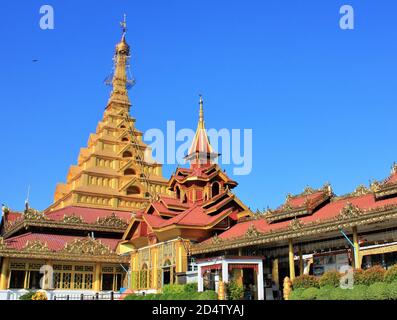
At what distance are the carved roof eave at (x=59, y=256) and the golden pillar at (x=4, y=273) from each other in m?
0.95

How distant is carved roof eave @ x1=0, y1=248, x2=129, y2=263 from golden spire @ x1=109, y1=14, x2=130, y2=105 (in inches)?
1242

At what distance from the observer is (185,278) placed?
109 feet

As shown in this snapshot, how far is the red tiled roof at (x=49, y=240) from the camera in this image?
131 feet

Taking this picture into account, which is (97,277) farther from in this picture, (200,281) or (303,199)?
(303,199)

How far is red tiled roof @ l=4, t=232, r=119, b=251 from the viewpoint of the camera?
131 feet

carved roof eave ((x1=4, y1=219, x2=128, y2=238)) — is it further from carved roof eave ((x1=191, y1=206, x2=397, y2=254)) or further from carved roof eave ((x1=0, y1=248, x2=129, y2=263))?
carved roof eave ((x1=191, y1=206, x2=397, y2=254))

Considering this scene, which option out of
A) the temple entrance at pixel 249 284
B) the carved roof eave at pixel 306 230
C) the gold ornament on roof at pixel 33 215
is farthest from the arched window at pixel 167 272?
the gold ornament on roof at pixel 33 215

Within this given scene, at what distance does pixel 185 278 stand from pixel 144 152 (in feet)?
105

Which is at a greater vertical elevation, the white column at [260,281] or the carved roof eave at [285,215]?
the carved roof eave at [285,215]

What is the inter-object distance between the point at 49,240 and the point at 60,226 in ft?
7.52

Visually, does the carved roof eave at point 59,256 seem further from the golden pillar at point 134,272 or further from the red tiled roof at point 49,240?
the golden pillar at point 134,272

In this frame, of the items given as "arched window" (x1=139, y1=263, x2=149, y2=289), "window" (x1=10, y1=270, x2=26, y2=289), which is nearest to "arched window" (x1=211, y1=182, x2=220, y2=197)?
"arched window" (x1=139, y1=263, x2=149, y2=289)
